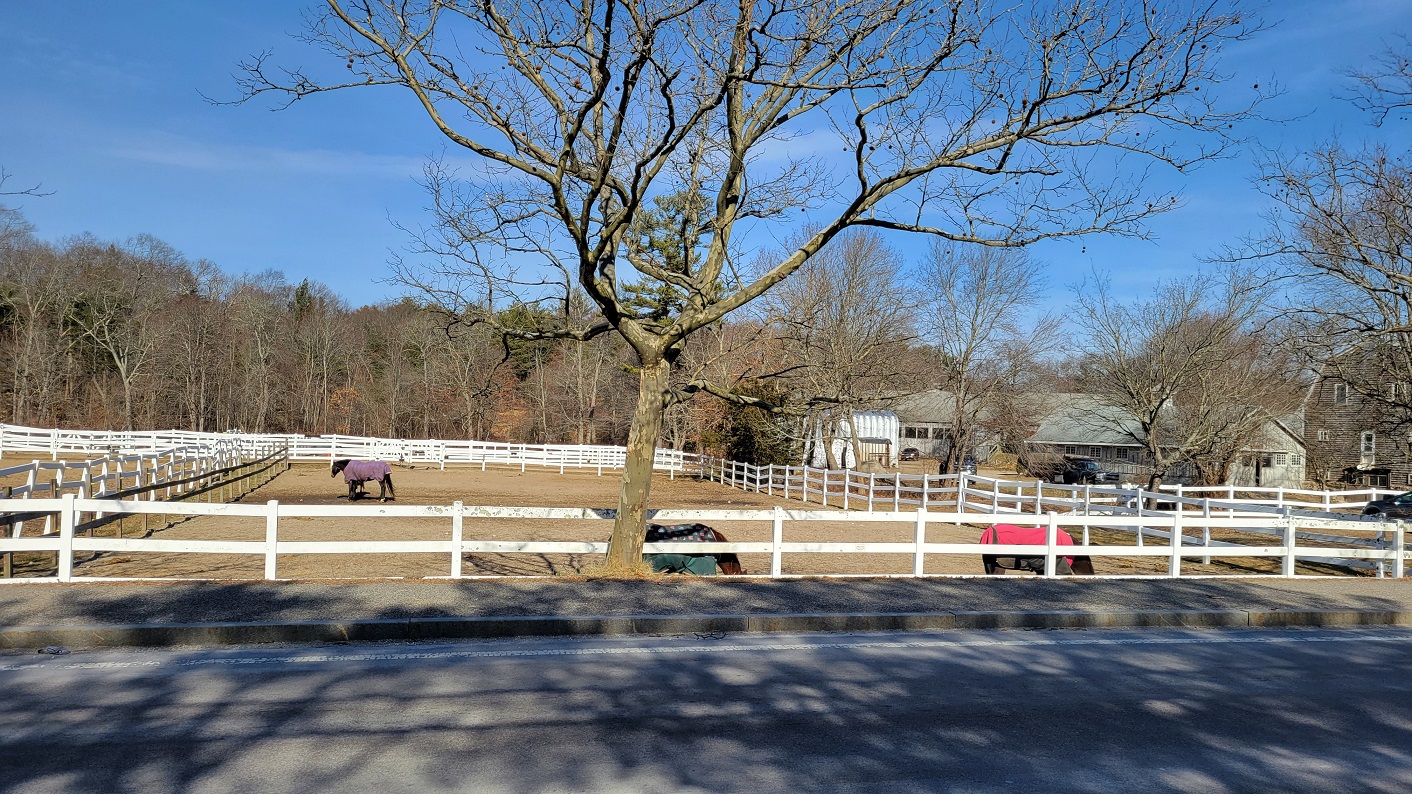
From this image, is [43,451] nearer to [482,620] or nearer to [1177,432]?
[482,620]

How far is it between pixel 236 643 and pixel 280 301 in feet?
289

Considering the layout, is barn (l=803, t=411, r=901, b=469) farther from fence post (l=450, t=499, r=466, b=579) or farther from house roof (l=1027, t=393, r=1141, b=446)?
fence post (l=450, t=499, r=466, b=579)

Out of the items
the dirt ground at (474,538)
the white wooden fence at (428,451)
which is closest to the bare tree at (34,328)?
the white wooden fence at (428,451)

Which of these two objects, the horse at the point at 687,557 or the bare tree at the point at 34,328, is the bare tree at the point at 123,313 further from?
the horse at the point at 687,557

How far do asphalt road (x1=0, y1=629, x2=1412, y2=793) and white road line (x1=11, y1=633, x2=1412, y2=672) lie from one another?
0.05 meters

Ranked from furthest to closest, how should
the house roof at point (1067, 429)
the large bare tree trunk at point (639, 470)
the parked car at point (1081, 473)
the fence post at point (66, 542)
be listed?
the house roof at point (1067, 429) < the parked car at point (1081, 473) < the large bare tree trunk at point (639, 470) < the fence post at point (66, 542)

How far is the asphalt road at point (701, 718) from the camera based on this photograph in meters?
5.36

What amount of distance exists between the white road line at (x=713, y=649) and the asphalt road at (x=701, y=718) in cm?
5

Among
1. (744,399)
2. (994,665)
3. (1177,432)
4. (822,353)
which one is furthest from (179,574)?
(1177,432)

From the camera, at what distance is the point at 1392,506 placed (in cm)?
3328

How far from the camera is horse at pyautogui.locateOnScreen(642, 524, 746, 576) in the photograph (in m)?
13.2

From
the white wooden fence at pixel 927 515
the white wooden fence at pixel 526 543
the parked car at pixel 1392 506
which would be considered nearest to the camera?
the white wooden fence at pixel 526 543

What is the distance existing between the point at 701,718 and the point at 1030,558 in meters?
9.82

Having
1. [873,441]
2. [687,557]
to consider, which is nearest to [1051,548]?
[687,557]
